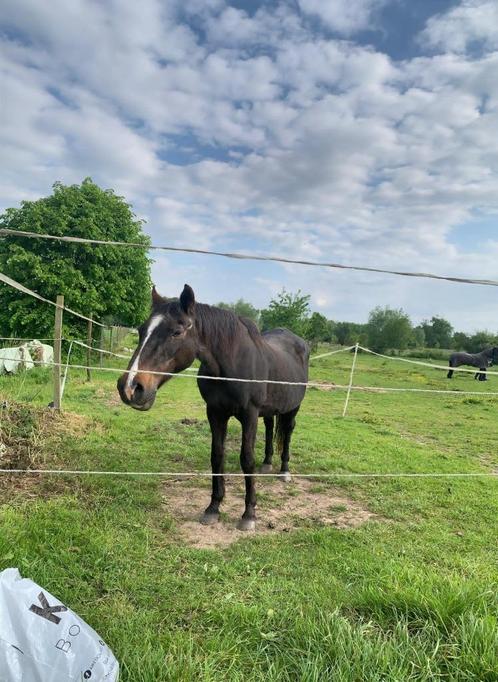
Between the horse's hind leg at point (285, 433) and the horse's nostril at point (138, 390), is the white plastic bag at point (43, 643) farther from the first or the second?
the horse's hind leg at point (285, 433)

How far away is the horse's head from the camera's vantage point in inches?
108

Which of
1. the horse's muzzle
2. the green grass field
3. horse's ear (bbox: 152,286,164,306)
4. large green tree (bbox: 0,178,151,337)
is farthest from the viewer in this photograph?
large green tree (bbox: 0,178,151,337)

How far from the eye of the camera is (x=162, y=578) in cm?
259

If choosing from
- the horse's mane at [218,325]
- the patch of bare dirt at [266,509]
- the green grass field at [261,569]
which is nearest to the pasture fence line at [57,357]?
the green grass field at [261,569]

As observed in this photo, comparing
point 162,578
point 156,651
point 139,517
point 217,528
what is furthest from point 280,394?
point 156,651

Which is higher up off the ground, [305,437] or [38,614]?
[38,614]

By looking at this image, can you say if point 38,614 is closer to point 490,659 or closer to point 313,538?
point 490,659

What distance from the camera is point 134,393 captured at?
2.73 m

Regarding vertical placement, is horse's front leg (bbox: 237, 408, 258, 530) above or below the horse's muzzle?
below

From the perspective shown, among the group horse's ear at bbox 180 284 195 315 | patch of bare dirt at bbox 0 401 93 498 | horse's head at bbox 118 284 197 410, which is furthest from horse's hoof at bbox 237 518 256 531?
horse's ear at bbox 180 284 195 315

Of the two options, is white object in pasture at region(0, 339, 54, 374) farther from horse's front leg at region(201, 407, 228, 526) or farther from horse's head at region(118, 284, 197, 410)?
horse's head at region(118, 284, 197, 410)

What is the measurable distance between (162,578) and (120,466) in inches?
98.4

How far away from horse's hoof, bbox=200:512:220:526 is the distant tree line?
1950 centimetres

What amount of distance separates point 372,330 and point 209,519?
4926 centimetres
